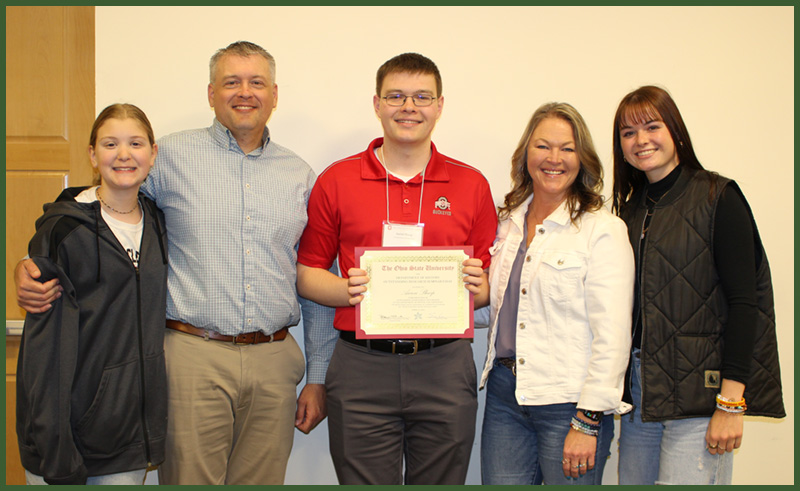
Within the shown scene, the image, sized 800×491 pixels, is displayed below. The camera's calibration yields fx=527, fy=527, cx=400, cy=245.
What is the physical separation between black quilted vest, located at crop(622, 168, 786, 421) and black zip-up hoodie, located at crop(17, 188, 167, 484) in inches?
76.0

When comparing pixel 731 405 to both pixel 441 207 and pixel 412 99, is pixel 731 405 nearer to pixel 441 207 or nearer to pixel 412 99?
pixel 441 207

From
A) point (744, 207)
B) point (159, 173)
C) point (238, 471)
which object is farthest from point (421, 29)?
point (238, 471)

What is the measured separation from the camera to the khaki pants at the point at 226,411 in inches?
86.5

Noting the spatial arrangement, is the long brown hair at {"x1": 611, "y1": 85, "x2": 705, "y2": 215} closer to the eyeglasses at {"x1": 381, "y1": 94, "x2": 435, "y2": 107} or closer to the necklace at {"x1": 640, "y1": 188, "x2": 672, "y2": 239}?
the necklace at {"x1": 640, "y1": 188, "x2": 672, "y2": 239}

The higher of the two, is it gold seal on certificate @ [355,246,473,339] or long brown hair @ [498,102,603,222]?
long brown hair @ [498,102,603,222]

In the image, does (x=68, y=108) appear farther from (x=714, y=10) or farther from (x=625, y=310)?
(x=714, y=10)

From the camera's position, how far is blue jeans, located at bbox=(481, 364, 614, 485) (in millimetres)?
2074

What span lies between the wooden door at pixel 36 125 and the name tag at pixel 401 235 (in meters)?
1.85

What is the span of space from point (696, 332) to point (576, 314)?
45 cm

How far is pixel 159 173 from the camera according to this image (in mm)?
2316

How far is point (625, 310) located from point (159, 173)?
2.02m

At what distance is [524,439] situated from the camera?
220 cm

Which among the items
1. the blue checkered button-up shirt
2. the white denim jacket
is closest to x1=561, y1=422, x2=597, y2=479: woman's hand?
the white denim jacket

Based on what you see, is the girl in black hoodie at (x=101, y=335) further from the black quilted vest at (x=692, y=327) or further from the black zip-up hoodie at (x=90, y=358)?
the black quilted vest at (x=692, y=327)
